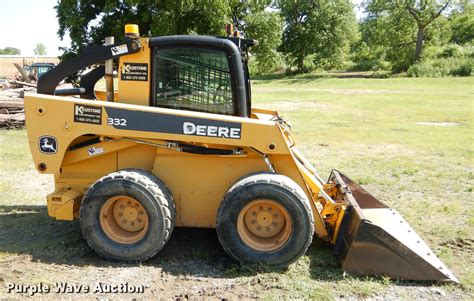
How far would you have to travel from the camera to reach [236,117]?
454 centimetres

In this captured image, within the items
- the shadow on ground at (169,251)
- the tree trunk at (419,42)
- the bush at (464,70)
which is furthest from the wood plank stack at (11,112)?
the tree trunk at (419,42)

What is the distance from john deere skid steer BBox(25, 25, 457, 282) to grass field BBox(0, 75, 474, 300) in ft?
0.62

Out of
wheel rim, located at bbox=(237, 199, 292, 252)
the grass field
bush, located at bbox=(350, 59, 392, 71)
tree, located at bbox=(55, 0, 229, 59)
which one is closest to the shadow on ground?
the grass field

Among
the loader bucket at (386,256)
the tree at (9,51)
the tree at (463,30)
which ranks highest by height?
the tree at (463,30)

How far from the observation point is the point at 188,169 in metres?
4.71

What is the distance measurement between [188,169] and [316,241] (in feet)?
5.21

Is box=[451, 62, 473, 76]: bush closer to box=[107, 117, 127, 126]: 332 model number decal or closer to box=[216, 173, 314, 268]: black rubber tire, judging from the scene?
box=[216, 173, 314, 268]: black rubber tire

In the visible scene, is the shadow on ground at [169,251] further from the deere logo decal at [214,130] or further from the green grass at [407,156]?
the deere logo decal at [214,130]

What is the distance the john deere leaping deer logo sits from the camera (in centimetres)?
464

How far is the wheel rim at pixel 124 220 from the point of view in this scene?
4477mm

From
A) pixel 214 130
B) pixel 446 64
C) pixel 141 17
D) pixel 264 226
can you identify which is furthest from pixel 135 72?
pixel 446 64

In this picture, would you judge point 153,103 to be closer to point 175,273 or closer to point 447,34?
point 175,273

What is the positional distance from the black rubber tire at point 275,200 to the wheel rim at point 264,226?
0.06 metres

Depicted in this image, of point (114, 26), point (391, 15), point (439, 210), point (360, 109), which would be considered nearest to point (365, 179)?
point (439, 210)
